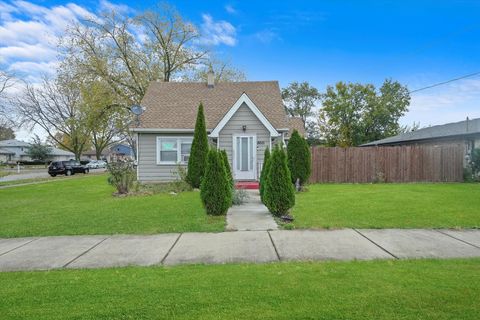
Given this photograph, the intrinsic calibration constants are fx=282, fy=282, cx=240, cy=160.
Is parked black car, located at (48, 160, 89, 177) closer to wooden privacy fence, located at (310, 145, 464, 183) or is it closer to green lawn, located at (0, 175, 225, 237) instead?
green lawn, located at (0, 175, 225, 237)

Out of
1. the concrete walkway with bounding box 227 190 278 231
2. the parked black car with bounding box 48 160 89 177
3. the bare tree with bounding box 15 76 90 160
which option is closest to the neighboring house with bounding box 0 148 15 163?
the bare tree with bounding box 15 76 90 160

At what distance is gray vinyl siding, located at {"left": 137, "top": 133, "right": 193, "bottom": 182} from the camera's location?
14312 millimetres

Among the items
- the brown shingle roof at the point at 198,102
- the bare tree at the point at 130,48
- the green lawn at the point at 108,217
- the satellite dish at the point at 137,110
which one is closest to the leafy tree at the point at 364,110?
the bare tree at the point at 130,48

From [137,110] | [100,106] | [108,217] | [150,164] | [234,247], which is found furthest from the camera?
[100,106]

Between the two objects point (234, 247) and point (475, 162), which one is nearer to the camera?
point (234, 247)

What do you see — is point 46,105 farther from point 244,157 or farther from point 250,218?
point 250,218

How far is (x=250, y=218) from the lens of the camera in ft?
23.9

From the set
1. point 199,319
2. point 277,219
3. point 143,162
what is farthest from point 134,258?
point 143,162

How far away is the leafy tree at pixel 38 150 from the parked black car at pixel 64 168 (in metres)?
26.8

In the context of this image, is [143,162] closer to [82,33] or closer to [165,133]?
[165,133]

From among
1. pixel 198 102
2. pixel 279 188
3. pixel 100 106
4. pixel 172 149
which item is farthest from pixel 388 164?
pixel 100 106

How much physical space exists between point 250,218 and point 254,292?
13.2ft

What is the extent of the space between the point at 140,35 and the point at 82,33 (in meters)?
4.91

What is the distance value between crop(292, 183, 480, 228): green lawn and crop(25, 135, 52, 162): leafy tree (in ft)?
187
